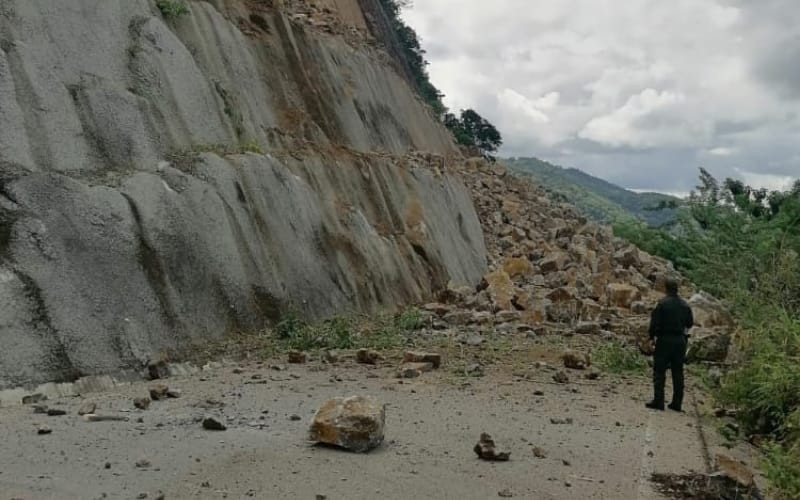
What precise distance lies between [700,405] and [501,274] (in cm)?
983

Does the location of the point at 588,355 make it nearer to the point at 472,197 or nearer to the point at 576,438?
the point at 576,438

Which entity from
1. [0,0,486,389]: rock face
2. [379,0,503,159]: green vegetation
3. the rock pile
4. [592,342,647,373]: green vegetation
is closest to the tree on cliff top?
[379,0,503,159]: green vegetation

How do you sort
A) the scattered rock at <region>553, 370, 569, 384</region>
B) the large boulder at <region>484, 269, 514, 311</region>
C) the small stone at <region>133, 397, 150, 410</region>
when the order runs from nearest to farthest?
the small stone at <region>133, 397, 150, 410</region>, the scattered rock at <region>553, 370, 569, 384</region>, the large boulder at <region>484, 269, 514, 311</region>

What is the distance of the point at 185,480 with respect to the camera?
579 cm

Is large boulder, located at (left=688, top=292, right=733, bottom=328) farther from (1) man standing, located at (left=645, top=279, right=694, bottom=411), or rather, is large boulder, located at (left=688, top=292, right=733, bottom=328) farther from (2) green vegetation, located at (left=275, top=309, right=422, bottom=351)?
(2) green vegetation, located at (left=275, top=309, right=422, bottom=351)

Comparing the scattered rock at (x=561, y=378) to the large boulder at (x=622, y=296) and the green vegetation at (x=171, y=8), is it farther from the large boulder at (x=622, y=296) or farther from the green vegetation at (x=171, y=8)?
the green vegetation at (x=171, y=8)

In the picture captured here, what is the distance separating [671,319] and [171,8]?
415 inches

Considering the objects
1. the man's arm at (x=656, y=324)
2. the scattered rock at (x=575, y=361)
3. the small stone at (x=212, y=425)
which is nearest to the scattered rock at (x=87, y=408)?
the small stone at (x=212, y=425)

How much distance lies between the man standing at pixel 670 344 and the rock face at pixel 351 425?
4.05 meters

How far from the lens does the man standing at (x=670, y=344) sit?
9602 millimetres

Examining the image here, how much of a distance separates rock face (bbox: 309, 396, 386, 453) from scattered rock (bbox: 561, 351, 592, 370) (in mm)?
5495

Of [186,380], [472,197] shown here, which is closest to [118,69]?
[186,380]

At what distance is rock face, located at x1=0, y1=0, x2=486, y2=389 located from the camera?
930 cm

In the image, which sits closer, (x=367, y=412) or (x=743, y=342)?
(x=367, y=412)
